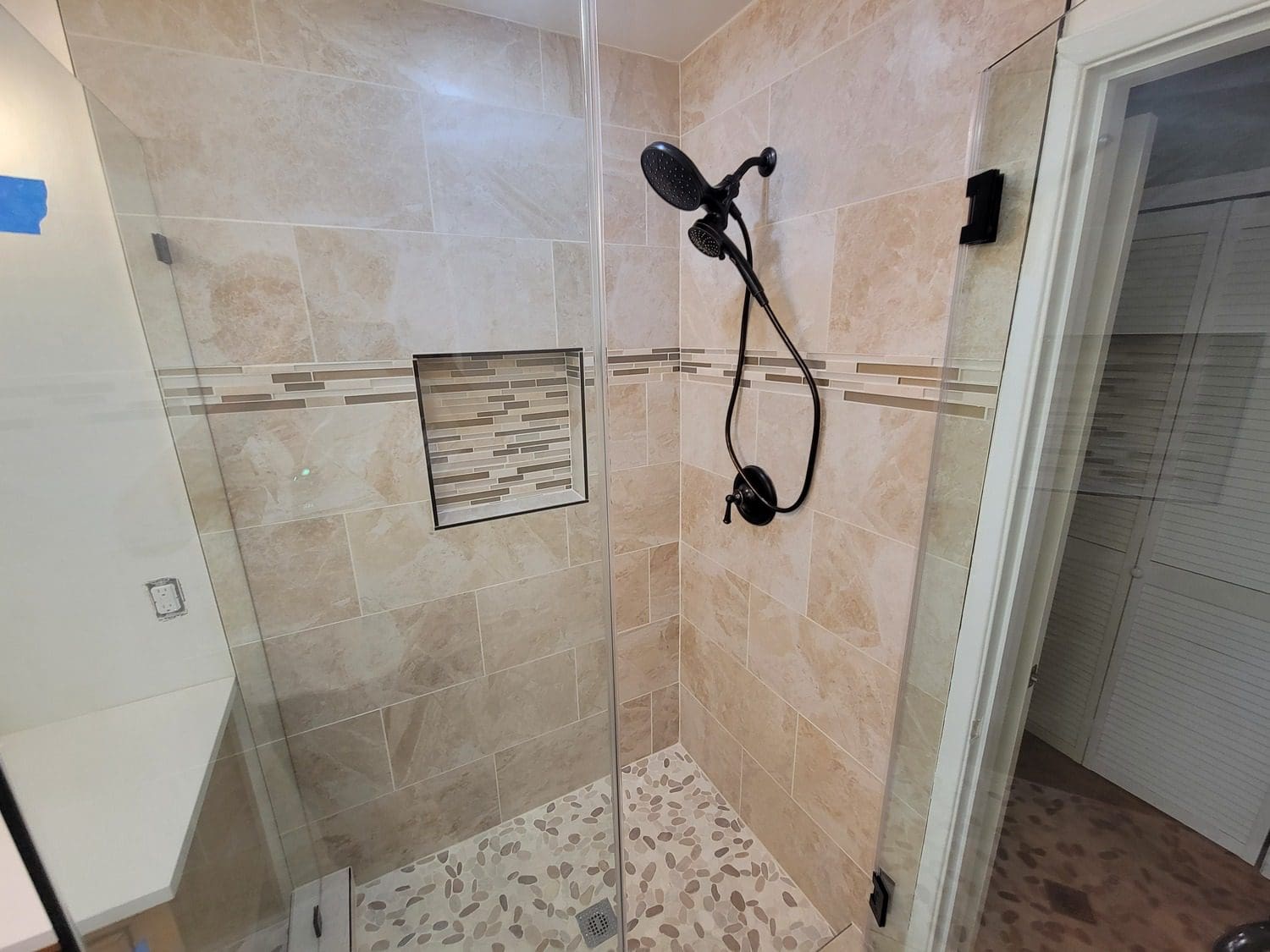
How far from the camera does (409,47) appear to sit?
1060 millimetres

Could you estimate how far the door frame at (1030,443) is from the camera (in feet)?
1.90

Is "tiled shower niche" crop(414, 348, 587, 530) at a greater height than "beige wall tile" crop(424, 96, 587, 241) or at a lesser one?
lesser

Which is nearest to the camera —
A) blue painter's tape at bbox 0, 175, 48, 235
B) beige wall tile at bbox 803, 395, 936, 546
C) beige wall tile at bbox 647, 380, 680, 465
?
blue painter's tape at bbox 0, 175, 48, 235

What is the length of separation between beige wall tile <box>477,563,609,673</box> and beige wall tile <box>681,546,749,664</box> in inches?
13.3

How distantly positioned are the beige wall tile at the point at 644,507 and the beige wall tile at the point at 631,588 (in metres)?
0.04

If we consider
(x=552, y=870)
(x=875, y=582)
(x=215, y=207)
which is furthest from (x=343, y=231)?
(x=552, y=870)

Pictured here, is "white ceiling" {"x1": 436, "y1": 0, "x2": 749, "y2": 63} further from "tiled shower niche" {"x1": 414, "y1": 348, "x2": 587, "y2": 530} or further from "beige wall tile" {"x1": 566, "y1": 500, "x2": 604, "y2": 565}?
"beige wall tile" {"x1": 566, "y1": 500, "x2": 604, "y2": 565}

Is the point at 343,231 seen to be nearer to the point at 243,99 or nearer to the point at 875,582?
the point at 243,99

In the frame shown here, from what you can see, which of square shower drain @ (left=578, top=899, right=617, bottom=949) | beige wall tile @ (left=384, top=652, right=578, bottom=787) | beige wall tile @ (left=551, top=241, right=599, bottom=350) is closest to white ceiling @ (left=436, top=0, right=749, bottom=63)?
beige wall tile @ (left=551, top=241, right=599, bottom=350)

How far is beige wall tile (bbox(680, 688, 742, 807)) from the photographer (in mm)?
1617

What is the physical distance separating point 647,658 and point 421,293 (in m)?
1.39

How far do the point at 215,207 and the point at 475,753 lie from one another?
1546 millimetres

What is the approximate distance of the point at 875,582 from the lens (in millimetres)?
1043

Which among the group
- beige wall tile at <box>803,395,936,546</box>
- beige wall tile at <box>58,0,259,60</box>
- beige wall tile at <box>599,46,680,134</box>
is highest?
beige wall tile at <box>599,46,680,134</box>
